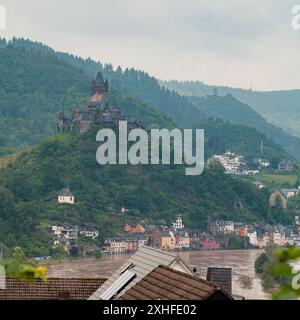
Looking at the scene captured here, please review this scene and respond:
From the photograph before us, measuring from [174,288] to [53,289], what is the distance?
380cm

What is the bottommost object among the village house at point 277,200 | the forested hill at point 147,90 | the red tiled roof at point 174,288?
the village house at point 277,200

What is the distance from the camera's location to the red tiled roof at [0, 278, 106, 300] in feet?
27.1

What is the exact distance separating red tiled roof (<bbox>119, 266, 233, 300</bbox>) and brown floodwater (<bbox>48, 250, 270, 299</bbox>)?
5700 cm

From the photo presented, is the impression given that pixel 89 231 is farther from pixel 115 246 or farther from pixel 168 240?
pixel 168 240

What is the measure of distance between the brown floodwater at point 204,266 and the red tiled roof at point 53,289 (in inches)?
2116

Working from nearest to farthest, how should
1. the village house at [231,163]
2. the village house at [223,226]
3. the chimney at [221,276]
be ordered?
the chimney at [221,276] < the village house at [223,226] < the village house at [231,163]

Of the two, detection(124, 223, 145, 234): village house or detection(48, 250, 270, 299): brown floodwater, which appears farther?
detection(124, 223, 145, 234): village house

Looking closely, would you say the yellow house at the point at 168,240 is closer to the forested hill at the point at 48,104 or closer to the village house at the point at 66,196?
the village house at the point at 66,196

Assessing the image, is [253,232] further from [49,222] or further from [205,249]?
[49,222]

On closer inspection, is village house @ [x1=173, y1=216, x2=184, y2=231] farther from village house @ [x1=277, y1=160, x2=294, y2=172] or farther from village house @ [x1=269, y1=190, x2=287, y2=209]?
village house @ [x1=277, y1=160, x2=294, y2=172]

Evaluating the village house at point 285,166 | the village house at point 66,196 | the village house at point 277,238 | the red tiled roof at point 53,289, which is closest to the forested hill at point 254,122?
the village house at point 285,166

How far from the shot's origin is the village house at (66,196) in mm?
96000

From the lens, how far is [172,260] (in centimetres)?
639

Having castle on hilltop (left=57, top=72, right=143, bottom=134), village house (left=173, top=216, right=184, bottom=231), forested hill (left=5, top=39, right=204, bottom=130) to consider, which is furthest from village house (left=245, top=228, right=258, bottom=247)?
forested hill (left=5, top=39, right=204, bottom=130)
